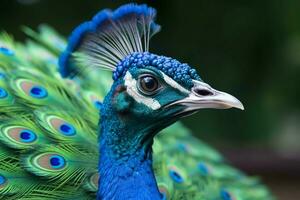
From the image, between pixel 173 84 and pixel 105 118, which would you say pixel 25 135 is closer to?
pixel 105 118

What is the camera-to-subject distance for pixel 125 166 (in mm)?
1885

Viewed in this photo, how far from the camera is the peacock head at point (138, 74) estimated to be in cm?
177

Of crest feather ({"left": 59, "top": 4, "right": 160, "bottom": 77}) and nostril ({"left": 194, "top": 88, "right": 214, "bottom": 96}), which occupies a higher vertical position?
crest feather ({"left": 59, "top": 4, "right": 160, "bottom": 77})

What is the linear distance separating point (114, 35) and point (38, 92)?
56cm

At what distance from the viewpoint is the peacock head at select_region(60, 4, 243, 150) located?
5.79 ft

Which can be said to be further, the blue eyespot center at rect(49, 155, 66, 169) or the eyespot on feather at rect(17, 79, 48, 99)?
the eyespot on feather at rect(17, 79, 48, 99)

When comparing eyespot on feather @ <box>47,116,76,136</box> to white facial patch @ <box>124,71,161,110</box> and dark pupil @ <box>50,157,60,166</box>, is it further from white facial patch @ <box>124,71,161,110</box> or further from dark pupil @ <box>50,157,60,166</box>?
white facial patch @ <box>124,71,161,110</box>

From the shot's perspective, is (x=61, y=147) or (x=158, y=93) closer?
(x=158, y=93)

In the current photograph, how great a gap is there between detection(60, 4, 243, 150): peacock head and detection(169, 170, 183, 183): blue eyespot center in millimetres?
579

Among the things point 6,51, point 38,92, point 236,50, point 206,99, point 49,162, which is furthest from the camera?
point 236,50

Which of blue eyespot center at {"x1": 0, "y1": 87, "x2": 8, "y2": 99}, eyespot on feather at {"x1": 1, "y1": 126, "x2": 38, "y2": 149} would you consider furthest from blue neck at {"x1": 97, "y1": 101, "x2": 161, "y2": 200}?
blue eyespot center at {"x1": 0, "y1": 87, "x2": 8, "y2": 99}

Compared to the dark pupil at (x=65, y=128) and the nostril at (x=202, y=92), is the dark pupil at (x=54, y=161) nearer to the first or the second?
the dark pupil at (x=65, y=128)

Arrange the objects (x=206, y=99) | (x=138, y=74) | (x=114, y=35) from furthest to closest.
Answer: (x=114, y=35)
(x=138, y=74)
(x=206, y=99)

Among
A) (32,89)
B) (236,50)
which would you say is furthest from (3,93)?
(236,50)
